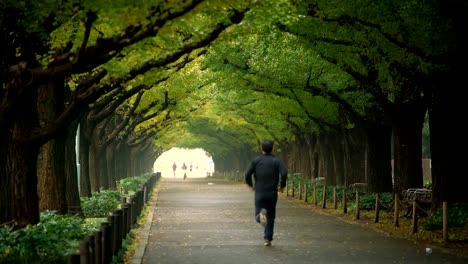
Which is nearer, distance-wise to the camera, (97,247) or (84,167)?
(97,247)

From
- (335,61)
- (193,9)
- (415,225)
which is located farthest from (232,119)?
(193,9)

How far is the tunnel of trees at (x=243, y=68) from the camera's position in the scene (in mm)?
11852

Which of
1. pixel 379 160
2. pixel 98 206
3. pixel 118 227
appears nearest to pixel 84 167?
pixel 98 206

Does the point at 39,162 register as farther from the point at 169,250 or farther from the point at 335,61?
the point at 335,61

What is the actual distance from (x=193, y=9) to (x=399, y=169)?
14.3m

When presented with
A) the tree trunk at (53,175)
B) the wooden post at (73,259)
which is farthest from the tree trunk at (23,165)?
the wooden post at (73,259)

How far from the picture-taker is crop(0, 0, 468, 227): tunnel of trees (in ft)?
38.9

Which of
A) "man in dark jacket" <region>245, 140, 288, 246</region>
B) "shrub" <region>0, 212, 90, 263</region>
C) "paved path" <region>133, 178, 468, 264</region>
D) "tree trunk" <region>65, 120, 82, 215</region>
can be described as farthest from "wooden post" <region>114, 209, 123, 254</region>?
"tree trunk" <region>65, 120, 82, 215</region>

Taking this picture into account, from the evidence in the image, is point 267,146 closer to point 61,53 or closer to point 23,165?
point 61,53

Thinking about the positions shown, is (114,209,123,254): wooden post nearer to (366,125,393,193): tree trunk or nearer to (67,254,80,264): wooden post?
(67,254,80,264): wooden post

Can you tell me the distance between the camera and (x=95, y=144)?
34781 mm

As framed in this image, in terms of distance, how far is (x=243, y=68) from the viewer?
90.5ft

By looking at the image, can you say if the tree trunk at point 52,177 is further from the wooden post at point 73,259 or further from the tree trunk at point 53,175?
the wooden post at point 73,259

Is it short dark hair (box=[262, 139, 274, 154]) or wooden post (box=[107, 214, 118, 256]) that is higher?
short dark hair (box=[262, 139, 274, 154])
